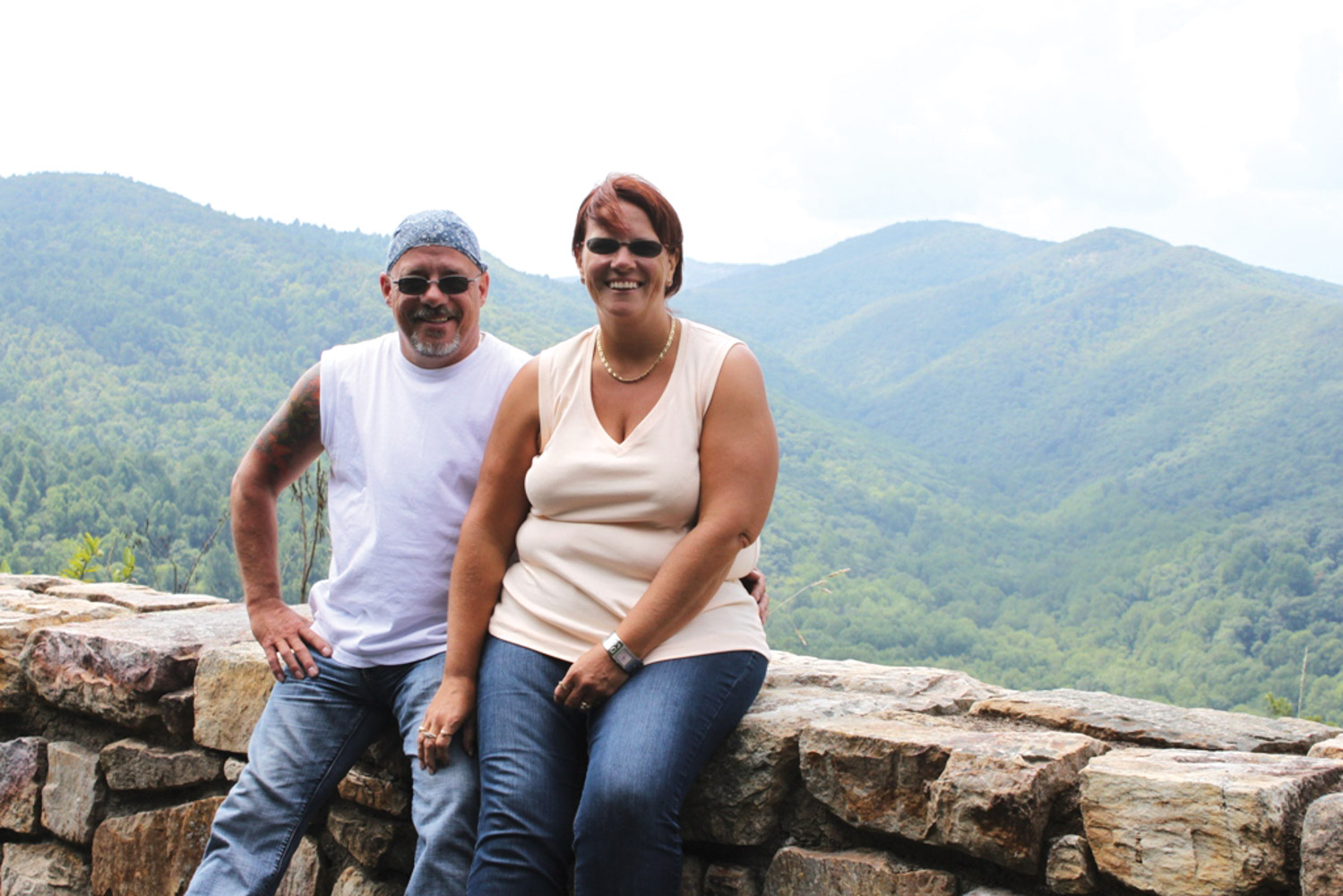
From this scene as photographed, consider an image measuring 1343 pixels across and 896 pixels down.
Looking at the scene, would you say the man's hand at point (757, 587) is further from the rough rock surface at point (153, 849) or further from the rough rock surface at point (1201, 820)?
the rough rock surface at point (153, 849)

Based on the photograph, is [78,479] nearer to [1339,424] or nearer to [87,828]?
[87,828]

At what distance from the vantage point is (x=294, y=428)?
246 centimetres

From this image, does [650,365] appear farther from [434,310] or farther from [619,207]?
[434,310]

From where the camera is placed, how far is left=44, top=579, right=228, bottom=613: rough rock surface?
3.48 meters

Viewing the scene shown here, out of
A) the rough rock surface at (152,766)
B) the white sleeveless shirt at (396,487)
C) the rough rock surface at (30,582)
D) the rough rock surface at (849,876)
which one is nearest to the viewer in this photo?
the rough rock surface at (849,876)

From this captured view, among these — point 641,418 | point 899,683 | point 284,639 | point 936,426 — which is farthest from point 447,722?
point 936,426

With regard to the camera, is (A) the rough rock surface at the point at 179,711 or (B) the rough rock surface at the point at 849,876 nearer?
(B) the rough rock surface at the point at 849,876

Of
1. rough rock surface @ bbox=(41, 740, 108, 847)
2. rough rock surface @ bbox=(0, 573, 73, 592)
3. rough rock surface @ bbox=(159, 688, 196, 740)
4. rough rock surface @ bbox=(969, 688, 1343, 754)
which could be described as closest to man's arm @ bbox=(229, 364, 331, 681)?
rough rock surface @ bbox=(159, 688, 196, 740)

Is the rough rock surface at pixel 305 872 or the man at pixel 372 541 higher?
the man at pixel 372 541

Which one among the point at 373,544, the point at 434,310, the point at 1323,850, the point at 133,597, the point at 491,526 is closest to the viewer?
the point at 1323,850

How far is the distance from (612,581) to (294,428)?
0.89m

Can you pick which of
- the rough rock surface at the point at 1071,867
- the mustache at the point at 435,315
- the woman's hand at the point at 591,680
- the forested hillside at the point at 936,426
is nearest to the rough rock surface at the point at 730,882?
the woman's hand at the point at 591,680

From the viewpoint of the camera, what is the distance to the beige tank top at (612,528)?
6.63 ft

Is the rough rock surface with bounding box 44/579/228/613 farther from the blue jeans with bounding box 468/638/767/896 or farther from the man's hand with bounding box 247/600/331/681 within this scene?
the blue jeans with bounding box 468/638/767/896
